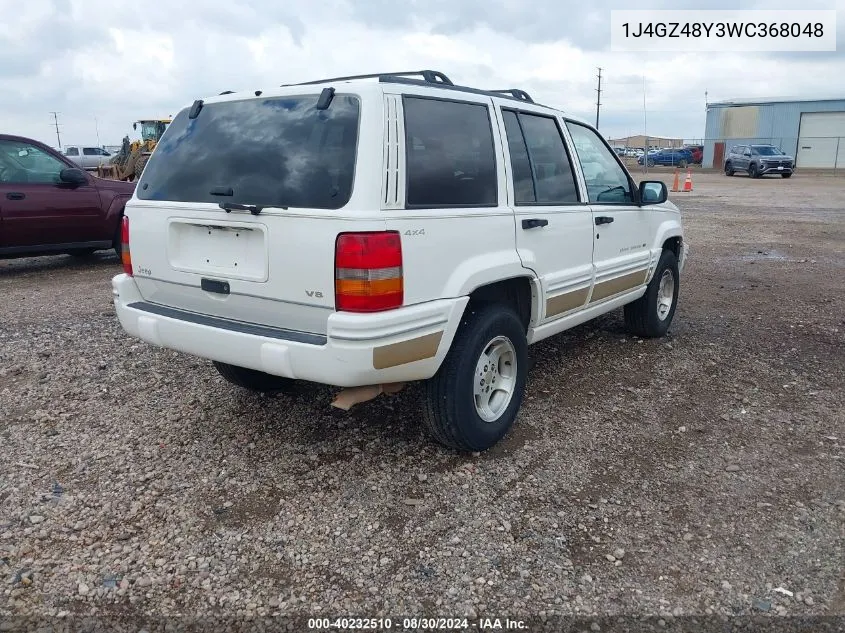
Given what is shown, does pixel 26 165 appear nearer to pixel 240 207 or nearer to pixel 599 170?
pixel 240 207

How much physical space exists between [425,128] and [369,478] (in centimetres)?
176

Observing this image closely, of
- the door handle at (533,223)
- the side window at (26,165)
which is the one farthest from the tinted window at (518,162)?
the side window at (26,165)

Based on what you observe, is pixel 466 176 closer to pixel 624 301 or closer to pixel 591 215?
pixel 591 215

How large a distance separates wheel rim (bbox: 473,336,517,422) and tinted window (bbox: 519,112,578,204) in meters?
0.91

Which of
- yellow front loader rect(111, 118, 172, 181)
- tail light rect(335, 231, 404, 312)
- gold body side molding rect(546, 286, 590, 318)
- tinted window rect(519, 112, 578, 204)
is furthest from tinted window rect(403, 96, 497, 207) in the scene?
yellow front loader rect(111, 118, 172, 181)

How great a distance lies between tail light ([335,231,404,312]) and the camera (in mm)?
2879

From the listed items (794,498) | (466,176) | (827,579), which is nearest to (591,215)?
(466,176)

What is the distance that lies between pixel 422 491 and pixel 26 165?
760cm

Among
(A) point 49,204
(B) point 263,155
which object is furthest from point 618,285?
(A) point 49,204

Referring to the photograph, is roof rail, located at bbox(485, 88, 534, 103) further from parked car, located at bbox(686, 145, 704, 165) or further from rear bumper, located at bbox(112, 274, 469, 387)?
parked car, located at bbox(686, 145, 704, 165)

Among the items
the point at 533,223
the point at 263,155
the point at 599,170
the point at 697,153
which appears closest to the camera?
the point at 263,155

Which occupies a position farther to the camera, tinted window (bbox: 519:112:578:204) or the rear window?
tinted window (bbox: 519:112:578:204)

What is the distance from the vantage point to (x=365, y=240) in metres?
2.88

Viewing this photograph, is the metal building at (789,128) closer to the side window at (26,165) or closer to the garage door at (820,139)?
the garage door at (820,139)
